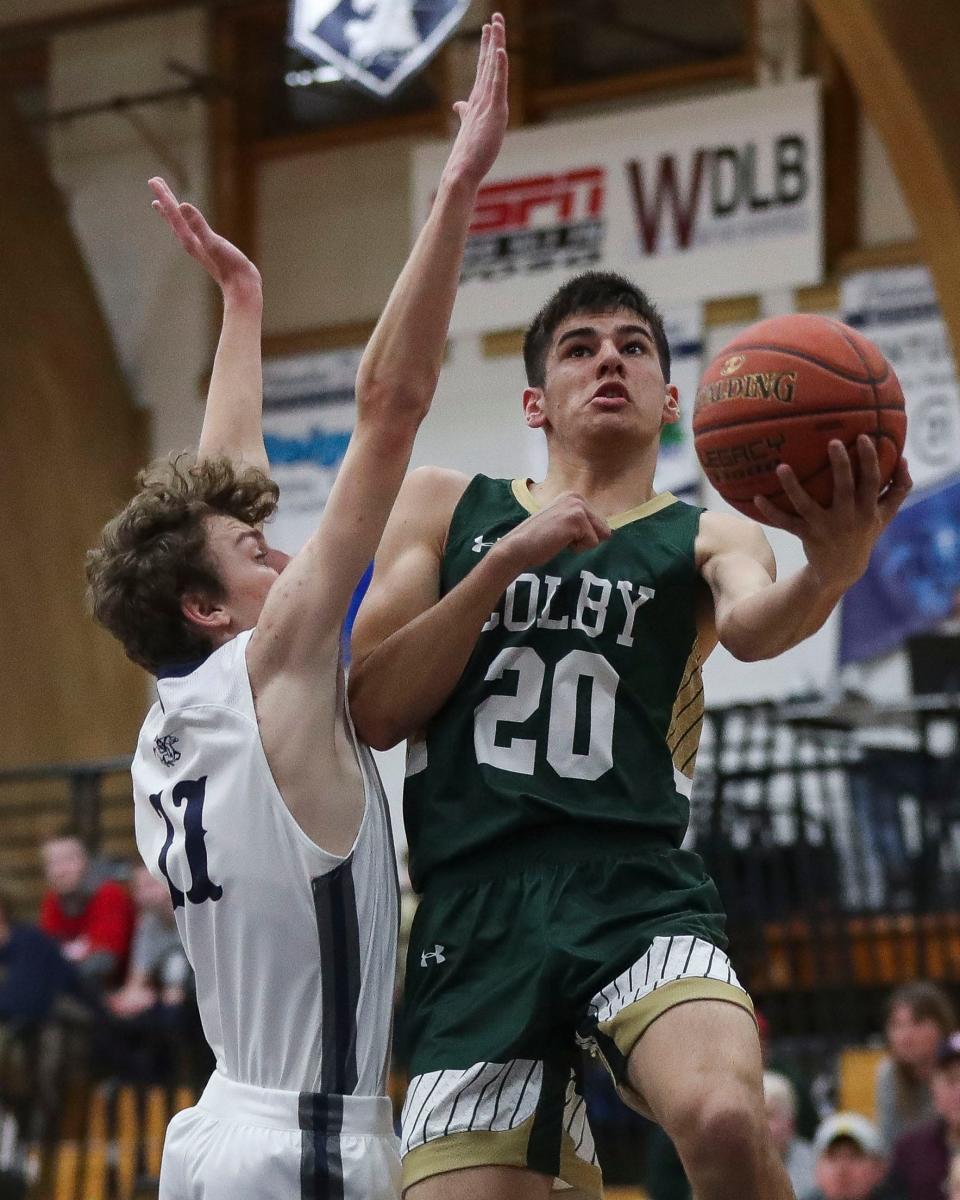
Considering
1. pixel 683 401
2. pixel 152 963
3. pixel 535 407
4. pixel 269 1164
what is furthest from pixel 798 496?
pixel 683 401

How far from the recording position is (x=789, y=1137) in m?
7.73

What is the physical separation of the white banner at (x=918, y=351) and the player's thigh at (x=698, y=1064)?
10209mm

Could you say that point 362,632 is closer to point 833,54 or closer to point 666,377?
point 666,377

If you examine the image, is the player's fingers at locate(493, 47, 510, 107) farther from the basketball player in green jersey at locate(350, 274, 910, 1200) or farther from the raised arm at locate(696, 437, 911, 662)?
the raised arm at locate(696, 437, 911, 662)

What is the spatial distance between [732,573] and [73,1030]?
7307 mm

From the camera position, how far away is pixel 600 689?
364 centimetres

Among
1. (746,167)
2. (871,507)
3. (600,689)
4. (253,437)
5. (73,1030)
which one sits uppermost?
(746,167)

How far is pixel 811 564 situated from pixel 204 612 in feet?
3.50

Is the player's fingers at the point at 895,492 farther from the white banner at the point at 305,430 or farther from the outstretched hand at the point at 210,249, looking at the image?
the white banner at the point at 305,430

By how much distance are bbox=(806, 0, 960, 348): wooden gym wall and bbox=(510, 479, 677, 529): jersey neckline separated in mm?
6957

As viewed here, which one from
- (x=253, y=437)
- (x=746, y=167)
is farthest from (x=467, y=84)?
(x=253, y=437)

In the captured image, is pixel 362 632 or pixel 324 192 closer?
pixel 362 632

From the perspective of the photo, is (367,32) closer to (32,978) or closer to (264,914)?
(32,978)

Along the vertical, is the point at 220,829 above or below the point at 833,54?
below
